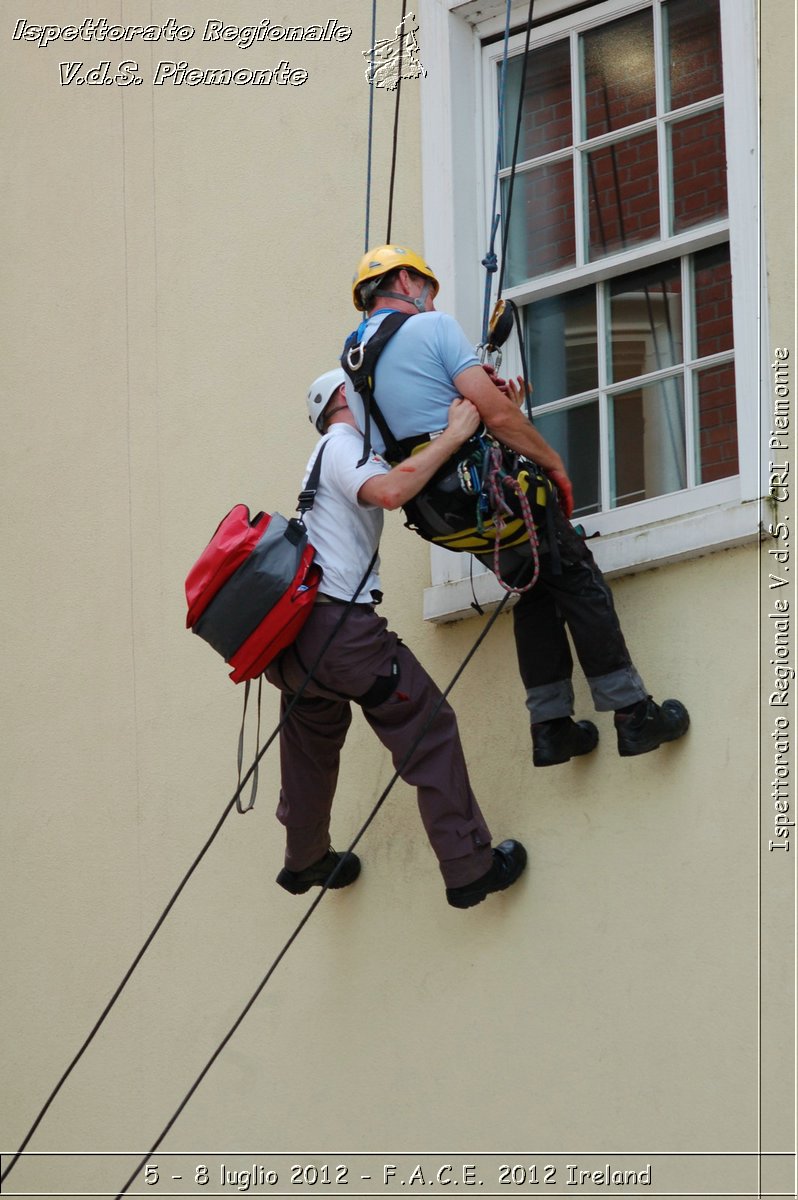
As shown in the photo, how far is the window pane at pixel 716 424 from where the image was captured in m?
6.35

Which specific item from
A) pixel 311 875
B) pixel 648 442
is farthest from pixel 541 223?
pixel 311 875

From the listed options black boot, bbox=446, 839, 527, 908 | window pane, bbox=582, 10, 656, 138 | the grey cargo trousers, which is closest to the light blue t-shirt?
the grey cargo trousers

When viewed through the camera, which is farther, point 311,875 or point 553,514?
point 311,875

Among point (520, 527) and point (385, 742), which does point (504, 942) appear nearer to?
point (385, 742)

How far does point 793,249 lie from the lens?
20.0 feet

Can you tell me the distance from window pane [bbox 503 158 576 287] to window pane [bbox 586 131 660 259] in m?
0.10

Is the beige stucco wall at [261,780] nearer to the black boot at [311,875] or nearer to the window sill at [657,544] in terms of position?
the window sill at [657,544]

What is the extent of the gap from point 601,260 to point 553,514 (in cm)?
113

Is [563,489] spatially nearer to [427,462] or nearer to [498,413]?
[498,413]

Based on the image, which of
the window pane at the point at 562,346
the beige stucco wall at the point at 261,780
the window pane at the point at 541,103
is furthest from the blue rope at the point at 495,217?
the beige stucco wall at the point at 261,780

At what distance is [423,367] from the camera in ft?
20.0

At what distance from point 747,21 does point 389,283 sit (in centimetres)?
134

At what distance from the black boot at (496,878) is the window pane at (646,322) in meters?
1.56

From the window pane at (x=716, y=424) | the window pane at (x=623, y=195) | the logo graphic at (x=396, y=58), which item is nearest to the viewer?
the window pane at (x=716, y=424)
